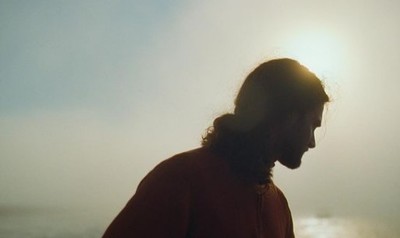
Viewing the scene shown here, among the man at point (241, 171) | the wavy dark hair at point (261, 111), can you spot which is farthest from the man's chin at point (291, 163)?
the wavy dark hair at point (261, 111)

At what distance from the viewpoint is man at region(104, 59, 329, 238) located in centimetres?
287

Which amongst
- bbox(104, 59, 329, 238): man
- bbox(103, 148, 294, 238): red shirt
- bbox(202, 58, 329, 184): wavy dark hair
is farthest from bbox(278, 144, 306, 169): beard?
bbox(103, 148, 294, 238): red shirt

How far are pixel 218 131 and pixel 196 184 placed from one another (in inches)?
32.6

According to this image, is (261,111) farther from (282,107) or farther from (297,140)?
(297,140)

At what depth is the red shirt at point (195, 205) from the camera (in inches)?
111

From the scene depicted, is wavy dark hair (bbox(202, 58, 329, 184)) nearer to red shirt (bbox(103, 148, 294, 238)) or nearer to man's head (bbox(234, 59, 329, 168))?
man's head (bbox(234, 59, 329, 168))

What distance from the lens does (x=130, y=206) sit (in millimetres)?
2881

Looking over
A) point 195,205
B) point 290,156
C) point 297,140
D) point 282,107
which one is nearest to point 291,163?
point 290,156

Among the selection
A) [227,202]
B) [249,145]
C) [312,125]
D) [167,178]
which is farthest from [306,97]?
[167,178]

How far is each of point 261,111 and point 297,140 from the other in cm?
40

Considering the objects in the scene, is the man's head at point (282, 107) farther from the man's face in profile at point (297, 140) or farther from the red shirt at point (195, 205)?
the red shirt at point (195, 205)

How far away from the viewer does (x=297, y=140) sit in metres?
3.87

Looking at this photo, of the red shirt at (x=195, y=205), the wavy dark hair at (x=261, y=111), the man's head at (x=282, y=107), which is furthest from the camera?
the man's head at (x=282, y=107)

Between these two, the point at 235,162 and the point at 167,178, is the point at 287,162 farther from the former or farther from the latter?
the point at 167,178
